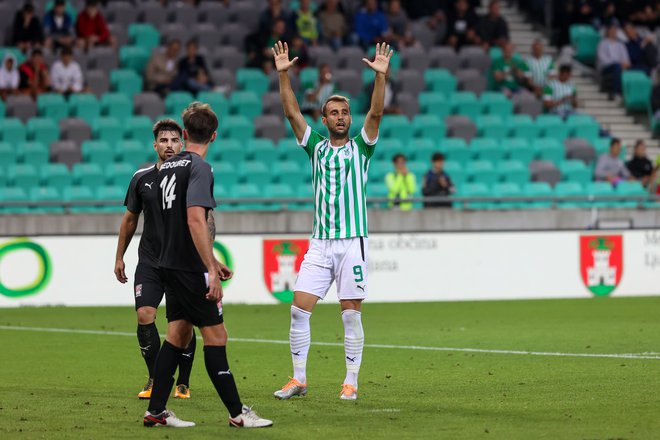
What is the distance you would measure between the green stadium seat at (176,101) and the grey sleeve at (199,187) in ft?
50.9

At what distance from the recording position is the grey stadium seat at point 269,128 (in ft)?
75.6

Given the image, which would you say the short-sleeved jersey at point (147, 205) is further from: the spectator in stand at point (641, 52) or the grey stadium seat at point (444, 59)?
the spectator in stand at point (641, 52)

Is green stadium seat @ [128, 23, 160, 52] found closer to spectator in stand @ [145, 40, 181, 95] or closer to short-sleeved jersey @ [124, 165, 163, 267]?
spectator in stand @ [145, 40, 181, 95]

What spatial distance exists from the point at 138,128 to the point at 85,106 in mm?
1180

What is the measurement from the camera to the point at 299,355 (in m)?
9.30

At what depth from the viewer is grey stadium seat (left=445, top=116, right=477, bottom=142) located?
79.4 ft

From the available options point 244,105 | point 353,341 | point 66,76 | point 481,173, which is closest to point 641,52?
point 481,173

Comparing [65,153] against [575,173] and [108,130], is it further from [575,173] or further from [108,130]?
[575,173]

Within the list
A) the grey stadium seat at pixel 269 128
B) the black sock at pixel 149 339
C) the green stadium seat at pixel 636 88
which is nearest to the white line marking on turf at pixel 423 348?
the black sock at pixel 149 339

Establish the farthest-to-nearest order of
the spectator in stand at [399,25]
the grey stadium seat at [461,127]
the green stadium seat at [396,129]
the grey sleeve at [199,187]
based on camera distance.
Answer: the spectator in stand at [399,25]
the grey stadium seat at [461,127]
the green stadium seat at [396,129]
the grey sleeve at [199,187]

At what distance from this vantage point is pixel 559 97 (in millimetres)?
25859

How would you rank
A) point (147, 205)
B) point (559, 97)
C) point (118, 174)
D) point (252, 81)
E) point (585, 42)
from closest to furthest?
point (147, 205) < point (118, 174) < point (252, 81) < point (559, 97) < point (585, 42)

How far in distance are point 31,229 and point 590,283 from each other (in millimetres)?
9098

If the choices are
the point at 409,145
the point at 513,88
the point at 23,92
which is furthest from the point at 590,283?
the point at 23,92
